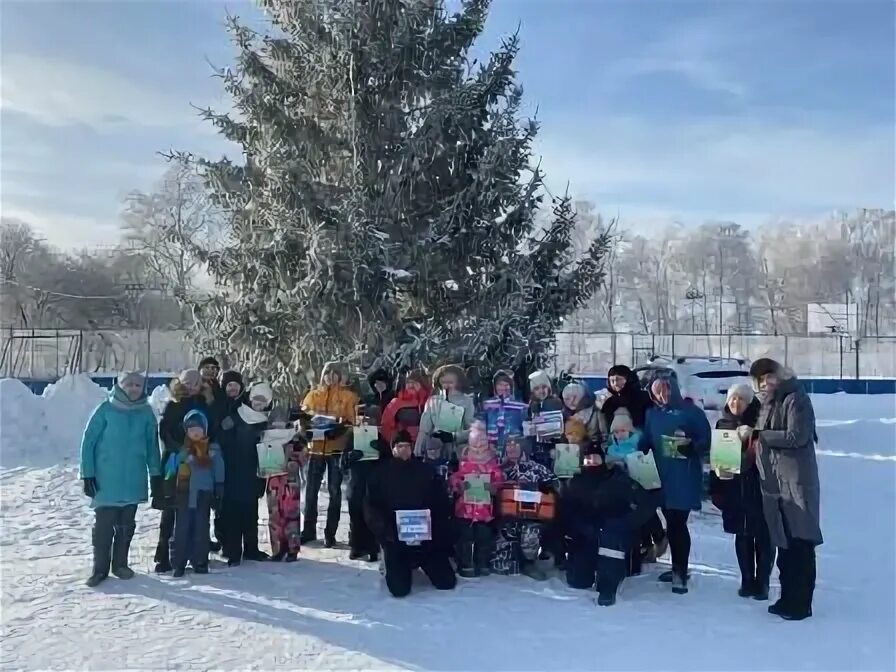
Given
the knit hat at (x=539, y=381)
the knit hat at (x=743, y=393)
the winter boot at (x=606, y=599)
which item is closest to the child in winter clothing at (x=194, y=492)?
the knit hat at (x=539, y=381)

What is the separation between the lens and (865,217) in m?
69.1

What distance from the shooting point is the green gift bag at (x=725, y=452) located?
20.6 ft

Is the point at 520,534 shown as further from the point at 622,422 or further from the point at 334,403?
the point at 334,403

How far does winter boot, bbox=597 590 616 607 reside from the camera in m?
6.20

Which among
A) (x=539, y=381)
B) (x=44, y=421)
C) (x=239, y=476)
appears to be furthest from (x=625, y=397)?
(x=44, y=421)

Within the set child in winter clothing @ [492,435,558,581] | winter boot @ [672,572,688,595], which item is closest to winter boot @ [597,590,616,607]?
winter boot @ [672,572,688,595]

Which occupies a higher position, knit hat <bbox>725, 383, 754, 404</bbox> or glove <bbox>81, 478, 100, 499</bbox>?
knit hat <bbox>725, 383, 754, 404</bbox>

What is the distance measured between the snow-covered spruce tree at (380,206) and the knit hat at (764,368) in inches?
134

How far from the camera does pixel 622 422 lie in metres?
6.62

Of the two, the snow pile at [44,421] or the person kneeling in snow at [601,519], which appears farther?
the snow pile at [44,421]

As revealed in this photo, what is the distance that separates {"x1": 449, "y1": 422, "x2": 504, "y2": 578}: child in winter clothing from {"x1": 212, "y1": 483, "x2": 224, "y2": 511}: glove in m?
2.05

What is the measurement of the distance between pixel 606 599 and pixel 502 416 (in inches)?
71.0

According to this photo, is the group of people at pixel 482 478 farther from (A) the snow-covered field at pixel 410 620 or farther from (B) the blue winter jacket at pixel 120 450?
(A) the snow-covered field at pixel 410 620

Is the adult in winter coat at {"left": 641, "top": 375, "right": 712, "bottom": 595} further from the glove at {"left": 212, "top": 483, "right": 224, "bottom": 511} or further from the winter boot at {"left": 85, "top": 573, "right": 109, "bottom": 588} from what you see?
the winter boot at {"left": 85, "top": 573, "right": 109, "bottom": 588}
